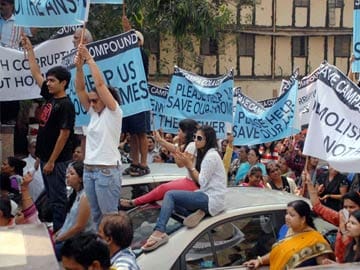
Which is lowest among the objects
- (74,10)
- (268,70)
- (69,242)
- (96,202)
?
(268,70)

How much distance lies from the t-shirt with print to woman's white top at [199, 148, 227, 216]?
1233 millimetres

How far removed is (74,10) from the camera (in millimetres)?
6809

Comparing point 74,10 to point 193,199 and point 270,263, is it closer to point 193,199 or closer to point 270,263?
point 193,199

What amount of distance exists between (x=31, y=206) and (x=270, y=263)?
239cm

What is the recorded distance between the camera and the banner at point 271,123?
10773mm

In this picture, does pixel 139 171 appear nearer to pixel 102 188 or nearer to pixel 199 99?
pixel 102 188

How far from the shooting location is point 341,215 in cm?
558

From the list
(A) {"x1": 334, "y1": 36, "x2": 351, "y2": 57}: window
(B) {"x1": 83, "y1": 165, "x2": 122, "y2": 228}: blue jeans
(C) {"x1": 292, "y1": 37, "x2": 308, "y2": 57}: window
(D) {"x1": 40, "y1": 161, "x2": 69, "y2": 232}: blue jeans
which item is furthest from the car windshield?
(A) {"x1": 334, "y1": 36, "x2": 351, "y2": 57}: window

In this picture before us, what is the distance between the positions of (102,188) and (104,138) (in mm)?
378

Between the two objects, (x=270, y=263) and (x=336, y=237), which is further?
(x=336, y=237)

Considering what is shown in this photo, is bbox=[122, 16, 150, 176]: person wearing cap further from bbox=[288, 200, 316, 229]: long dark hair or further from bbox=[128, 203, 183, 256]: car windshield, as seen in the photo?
bbox=[288, 200, 316, 229]: long dark hair

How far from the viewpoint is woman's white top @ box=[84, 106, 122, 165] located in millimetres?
5629

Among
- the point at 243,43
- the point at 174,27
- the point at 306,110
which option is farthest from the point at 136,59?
the point at 243,43

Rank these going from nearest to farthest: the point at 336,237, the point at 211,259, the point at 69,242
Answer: the point at 69,242 → the point at 211,259 → the point at 336,237
